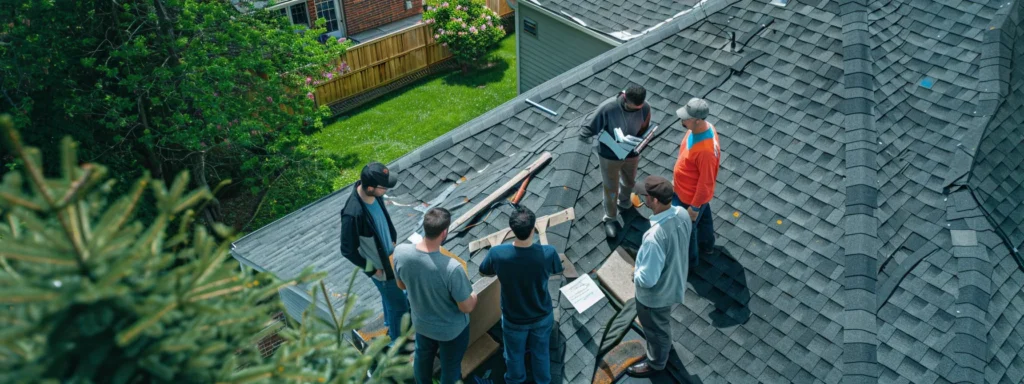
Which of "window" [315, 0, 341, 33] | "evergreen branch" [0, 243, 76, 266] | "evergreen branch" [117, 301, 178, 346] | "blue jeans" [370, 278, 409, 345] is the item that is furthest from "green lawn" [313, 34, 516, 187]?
"evergreen branch" [0, 243, 76, 266]

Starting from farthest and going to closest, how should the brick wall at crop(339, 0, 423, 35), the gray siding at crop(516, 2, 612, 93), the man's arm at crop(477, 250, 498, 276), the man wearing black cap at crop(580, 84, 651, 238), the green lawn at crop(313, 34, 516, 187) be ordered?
the brick wall at crop(339, 0, 423, 35), the green lawn at crop(313, 34, 516, 187), the gray siding at crop(516, 2, 612, 93), the man wearing black cap at crop(580, 84, 651, 238), the man's arm at crop(477, 250, 498, 276)

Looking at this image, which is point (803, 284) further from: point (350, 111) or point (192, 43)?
point (350, 111)

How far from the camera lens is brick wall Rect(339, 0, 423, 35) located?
2120cm

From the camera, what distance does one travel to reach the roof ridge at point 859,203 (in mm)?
5258

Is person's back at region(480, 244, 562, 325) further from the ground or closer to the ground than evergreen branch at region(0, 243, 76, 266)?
closer to the ground

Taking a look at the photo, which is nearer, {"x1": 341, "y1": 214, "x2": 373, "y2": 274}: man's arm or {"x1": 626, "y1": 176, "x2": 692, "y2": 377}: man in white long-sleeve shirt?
{"x1": 626, "y1": 176, "x2": 692, "y2": 377}: man in white long-sleeve shirt

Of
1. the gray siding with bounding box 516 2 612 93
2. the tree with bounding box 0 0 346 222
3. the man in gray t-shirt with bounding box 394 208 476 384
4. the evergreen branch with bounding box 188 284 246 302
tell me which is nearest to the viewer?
the evergreen branch with bounding box 188 284 246 302

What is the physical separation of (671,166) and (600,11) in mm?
7021

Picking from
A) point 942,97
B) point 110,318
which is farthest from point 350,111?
point 110,318

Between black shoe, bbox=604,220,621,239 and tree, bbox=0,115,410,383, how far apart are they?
12.7 ft

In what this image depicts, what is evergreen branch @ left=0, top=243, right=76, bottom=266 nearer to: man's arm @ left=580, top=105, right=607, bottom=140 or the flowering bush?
man's arm @ left=580, top=105, right=607, bottom=140

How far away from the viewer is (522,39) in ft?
51.8

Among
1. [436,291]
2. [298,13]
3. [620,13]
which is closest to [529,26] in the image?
[620,13]

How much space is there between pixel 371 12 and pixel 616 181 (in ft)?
55.3
